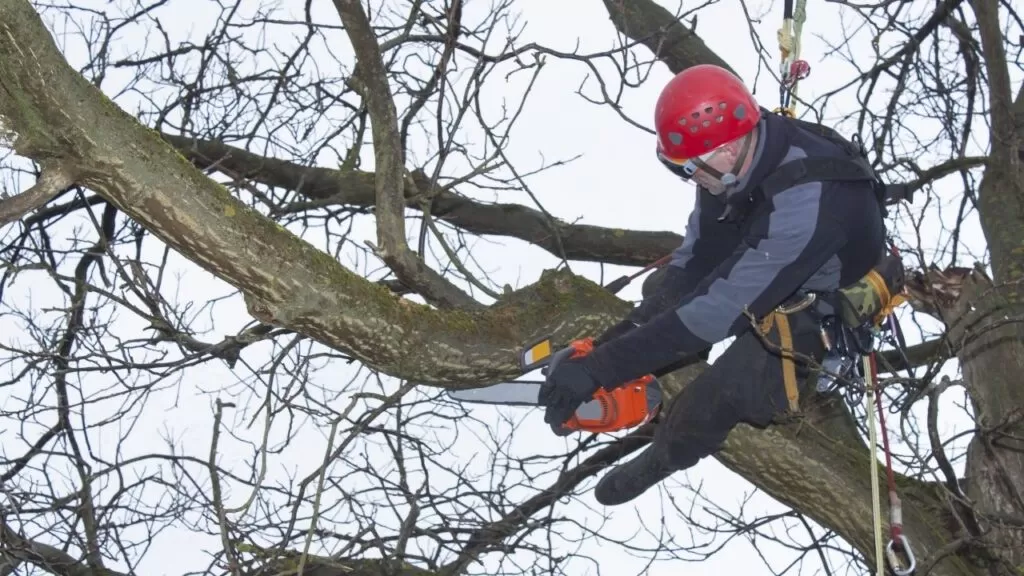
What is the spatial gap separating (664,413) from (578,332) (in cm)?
39

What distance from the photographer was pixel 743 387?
2961 mm

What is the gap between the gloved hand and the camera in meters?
2.91

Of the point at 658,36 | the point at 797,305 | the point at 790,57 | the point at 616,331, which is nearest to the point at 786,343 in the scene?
the point at 797,305

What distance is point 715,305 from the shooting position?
112 inches

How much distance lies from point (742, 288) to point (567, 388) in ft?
1.76

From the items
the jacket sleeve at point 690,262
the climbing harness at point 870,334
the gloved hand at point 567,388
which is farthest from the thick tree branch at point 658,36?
the gloved hand at point 567,388

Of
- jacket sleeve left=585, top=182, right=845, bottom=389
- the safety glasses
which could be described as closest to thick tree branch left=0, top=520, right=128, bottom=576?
jacket sleeve left=585, top=182, right=845, bottom=389

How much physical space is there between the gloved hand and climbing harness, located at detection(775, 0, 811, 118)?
114cm

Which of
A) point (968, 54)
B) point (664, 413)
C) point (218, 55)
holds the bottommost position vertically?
point (664, 413)

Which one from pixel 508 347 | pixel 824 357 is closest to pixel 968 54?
pixel 824 357

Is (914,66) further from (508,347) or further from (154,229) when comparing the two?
(154,229)

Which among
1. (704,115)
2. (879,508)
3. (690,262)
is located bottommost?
(879,508)

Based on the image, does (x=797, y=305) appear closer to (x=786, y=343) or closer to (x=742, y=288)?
(x=786, y=343)

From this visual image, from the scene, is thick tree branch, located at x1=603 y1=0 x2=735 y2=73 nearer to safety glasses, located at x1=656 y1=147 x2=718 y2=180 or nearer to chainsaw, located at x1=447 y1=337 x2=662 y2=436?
safety glasses, located at x1=656 y1=147 x2=718 y2=180
